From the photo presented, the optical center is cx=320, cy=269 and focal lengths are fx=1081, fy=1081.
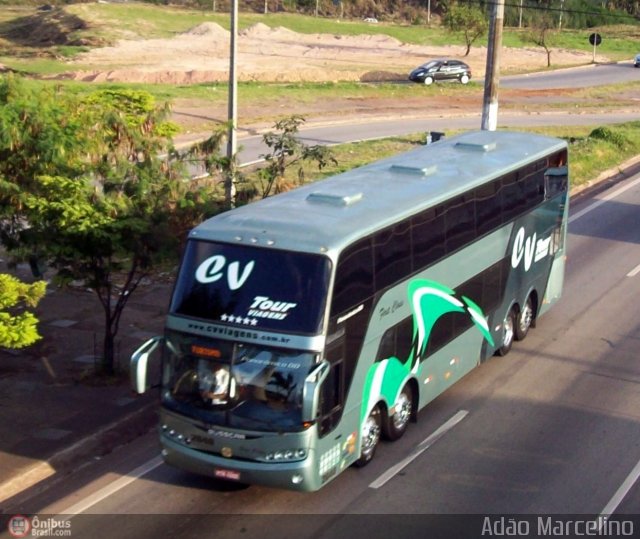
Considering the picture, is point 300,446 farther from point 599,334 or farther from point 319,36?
point 319,36

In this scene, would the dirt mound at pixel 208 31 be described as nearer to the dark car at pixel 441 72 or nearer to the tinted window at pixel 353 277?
the dark car at pixel 441 72

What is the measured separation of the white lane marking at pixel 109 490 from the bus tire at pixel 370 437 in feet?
8.16

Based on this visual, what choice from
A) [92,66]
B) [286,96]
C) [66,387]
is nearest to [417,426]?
A: [66,387]

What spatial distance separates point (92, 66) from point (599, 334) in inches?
1973

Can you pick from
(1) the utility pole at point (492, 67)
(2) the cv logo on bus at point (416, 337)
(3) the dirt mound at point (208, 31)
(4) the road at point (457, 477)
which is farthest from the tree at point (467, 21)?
(2) the cv logo on bus at point (416, 337)

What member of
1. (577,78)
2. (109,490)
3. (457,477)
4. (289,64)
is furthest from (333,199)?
(577,78)

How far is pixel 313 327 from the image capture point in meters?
Result: 11.2

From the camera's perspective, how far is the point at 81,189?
14.3 metres

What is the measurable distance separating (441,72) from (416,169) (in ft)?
163

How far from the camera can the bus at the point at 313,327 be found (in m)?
11.3

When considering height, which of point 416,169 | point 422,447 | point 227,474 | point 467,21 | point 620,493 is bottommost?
point 422,447

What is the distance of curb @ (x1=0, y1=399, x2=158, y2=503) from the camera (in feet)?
41.2

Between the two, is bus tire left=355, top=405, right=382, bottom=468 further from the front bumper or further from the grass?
the grass

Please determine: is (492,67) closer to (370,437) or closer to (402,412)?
(402,412)
